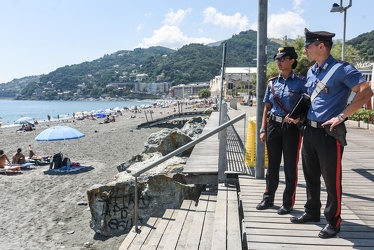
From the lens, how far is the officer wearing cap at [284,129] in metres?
3.89

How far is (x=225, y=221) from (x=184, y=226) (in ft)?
2.46

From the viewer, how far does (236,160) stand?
7.00 m

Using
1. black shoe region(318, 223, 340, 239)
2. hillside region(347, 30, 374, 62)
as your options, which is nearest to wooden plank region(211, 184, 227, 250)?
black shoe region(318, 223, 340, 239)

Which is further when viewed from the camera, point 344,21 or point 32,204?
point 344,21

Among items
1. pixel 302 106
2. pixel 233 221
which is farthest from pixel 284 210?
pixel 302 106

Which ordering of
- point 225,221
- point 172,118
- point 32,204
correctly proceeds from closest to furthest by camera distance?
point 225,221
point 32,204
point 172,118

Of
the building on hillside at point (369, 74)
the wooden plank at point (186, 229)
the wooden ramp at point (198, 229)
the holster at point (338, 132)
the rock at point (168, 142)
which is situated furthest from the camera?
the building on hillside at point (369, 74)

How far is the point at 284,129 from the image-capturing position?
3.88 meters

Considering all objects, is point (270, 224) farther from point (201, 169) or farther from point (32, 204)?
point (32, 204)

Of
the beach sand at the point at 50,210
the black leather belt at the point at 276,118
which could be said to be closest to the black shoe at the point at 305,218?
the black leather belt at the point at 276,118

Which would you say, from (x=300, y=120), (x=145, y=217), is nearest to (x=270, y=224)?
(x=300, y=120)

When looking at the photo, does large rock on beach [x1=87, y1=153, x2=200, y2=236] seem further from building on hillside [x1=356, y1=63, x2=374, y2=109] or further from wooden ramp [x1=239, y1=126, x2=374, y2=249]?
building on hillside [x1=356, y1=63, x2=374, y2=109]

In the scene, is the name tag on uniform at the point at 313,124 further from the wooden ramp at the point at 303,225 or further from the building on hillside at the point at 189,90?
→ the building on hillside at the point at 189,90

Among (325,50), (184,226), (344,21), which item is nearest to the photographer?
(325,50)
